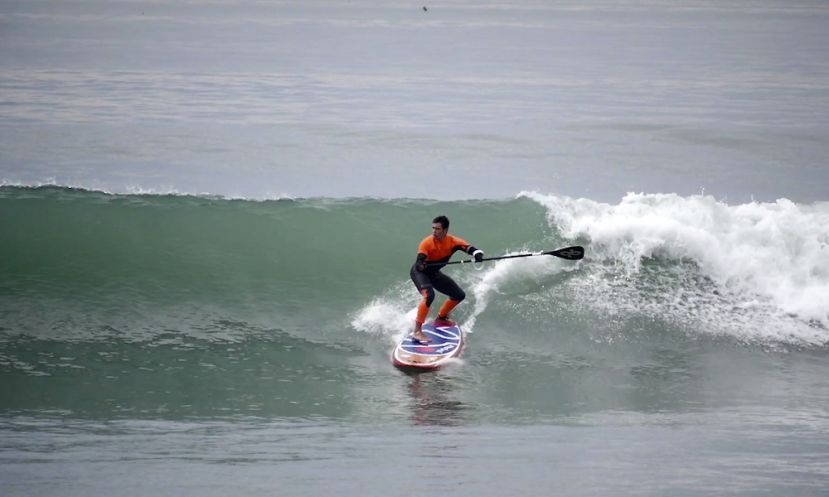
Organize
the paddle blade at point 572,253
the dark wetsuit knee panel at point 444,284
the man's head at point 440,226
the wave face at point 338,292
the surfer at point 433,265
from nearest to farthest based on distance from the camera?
the wave face at point 338,292
the man's head at point 440,226
the surfer at point 433,265
the dark wetsuit knee panel at point 444,284
the paddle blade at point 572,253

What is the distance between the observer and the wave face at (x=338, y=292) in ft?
34.7

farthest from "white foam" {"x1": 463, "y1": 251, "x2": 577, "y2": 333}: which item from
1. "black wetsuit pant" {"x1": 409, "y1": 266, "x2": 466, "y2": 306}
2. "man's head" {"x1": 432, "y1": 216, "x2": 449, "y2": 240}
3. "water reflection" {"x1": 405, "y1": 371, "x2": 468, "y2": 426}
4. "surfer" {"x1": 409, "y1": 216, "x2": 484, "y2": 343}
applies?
"water reflection" {"x1": 405, "y1": 371, "x2": 468, "y2": 426}

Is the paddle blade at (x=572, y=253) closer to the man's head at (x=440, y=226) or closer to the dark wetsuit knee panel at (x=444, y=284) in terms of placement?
the dark wetsuit knee panel at (x=444, y=284)

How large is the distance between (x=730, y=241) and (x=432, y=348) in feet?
18.5

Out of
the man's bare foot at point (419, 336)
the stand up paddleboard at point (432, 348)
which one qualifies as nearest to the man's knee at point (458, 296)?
the stand up paddleboard at point (432, 348)

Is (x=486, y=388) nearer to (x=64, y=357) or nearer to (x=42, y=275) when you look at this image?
(x=64, y=357)

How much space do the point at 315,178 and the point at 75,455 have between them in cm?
1396

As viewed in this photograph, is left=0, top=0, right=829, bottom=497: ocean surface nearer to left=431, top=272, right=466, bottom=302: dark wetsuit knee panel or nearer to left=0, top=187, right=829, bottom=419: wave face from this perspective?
left=0, top=187, right=829, bottom=419: wave face

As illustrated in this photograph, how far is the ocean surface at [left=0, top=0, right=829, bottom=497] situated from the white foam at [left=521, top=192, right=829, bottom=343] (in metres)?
0.04

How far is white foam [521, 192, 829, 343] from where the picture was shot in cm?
1338

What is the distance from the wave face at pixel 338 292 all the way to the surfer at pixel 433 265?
707mm

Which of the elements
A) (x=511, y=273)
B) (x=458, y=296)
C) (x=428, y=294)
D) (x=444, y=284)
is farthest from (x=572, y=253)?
(x=428, y=294)

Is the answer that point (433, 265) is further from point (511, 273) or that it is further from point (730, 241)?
point (730, 241)

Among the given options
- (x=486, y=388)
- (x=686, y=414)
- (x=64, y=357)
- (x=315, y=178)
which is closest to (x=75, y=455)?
(x=64, y=357)
